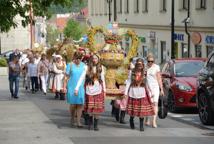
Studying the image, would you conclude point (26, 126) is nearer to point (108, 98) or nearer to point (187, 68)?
point (108, 98)

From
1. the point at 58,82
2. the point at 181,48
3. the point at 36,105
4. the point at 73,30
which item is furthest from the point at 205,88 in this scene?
the point at 73,30

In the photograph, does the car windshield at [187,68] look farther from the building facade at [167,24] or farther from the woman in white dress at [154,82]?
the building facade at [167,24]

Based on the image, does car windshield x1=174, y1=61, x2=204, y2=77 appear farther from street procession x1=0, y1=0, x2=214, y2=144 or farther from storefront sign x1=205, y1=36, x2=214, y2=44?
storefront sign x1=205, y1=36, x2=214, y2=44

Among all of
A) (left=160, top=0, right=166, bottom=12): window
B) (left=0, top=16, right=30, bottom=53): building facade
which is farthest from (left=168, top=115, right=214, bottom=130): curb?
(left=0, top=16, right=30, bottom=53): building facade

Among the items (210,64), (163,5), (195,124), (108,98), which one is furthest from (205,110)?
(163,5)

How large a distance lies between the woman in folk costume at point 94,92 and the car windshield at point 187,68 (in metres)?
5.20

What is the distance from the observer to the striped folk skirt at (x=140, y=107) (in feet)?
43.4

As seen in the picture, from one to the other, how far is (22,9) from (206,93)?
22.3 feet

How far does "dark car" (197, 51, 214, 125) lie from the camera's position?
14172 millimetres

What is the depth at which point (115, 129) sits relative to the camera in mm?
13625

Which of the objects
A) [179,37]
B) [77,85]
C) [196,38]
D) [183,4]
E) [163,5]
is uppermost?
[163,5]

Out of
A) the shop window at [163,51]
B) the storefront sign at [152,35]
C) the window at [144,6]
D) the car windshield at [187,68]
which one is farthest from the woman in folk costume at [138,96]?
the window at [144,6]

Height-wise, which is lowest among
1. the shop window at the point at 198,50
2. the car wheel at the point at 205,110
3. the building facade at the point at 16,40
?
the car wheel at the point at 205,110

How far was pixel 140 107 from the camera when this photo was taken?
13250 millimetres
